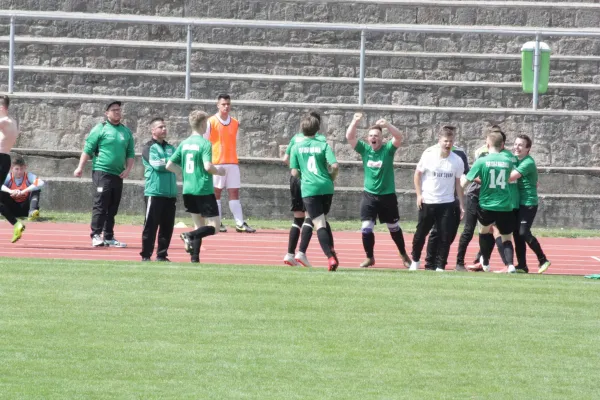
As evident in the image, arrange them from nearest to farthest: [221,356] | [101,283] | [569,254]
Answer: [221,356], [101,283], [569,254]

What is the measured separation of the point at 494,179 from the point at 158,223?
3886mm

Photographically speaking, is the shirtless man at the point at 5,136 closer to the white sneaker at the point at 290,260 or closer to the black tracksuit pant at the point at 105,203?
the black tracksuit pant at the point at 105,203

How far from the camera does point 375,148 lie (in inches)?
607

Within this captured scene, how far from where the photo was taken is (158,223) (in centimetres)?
1510

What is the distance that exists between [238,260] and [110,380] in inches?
310

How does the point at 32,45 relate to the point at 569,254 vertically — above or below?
above

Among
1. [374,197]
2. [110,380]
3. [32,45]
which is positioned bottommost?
[110,380]

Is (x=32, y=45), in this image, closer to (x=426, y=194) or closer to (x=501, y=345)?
(x=426, y=194)

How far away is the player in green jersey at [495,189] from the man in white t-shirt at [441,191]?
0.60 ft

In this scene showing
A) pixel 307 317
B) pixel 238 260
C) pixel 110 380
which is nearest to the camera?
pixel 110 380

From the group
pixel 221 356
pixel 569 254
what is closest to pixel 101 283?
pixel 221 356

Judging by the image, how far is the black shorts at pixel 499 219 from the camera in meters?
15.1

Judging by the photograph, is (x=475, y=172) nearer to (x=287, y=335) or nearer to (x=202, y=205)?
(x=202, y=205)

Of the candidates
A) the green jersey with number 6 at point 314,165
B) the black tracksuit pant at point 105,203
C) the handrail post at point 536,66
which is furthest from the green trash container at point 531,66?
the green jersey with number 6 at point 314,165
